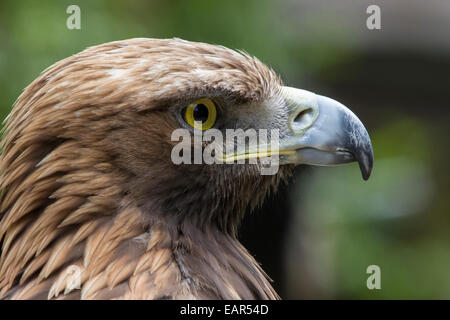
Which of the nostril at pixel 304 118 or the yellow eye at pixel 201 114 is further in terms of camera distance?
the nostril at pixel 304 118

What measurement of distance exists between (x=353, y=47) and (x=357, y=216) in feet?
4.98

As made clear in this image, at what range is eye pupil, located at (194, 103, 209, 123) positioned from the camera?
2.15m

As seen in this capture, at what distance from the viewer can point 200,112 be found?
85.1 inches

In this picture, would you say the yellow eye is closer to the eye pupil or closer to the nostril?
the eye pupil

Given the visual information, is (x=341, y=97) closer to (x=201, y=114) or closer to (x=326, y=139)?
(x=326, y=139)

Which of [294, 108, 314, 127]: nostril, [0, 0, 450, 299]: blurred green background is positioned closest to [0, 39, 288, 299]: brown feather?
[294, 108, 314, 127]: nostril

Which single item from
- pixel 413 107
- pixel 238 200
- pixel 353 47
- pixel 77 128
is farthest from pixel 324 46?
pixel 77 128

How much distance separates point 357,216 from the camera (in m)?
4.64

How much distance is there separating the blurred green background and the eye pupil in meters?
0.87

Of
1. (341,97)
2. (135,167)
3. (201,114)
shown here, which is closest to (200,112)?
(201,114)

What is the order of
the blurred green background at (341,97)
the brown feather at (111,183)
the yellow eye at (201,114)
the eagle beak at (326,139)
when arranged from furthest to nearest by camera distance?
1. the blurred green background at (341,97)
2. the eagle beak at (326,139)
3. the yellow eye at (201,114)
4. the brown feather at (111,183)

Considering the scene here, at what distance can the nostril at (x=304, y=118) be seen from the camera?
2.30 m

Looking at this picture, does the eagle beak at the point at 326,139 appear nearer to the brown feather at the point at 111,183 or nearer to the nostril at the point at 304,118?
the nostril at the point at 304,118

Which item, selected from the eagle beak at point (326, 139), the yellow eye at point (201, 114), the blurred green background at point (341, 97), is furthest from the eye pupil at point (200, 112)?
the blurred green background at point (341, 97)
